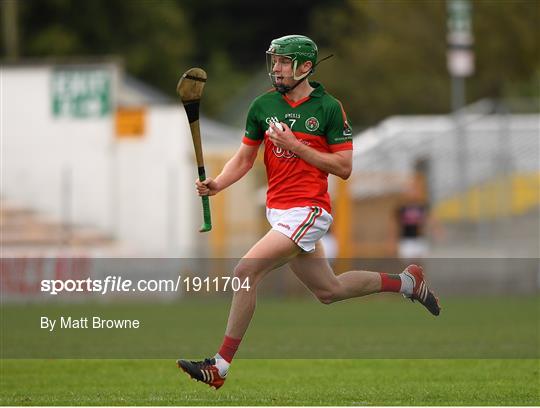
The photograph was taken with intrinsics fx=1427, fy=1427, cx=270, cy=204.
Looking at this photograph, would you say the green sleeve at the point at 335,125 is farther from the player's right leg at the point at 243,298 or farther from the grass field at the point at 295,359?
the grass field at the point at 295,359

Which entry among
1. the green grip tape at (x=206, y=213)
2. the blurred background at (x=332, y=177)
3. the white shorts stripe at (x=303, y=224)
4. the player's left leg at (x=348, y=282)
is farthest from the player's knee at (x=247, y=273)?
the blurred background at (x=332, y=177)

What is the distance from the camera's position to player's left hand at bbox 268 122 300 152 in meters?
9.88

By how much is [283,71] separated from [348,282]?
1.68 m

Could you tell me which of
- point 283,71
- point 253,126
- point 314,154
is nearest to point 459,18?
point 253,126

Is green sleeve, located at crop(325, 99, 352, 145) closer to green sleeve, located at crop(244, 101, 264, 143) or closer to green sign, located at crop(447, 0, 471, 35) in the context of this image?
green sleeve, located at crop(244, 101, 264, 143)

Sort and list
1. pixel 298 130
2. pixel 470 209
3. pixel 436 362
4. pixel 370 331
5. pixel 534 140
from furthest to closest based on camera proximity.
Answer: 1. pixel 534 140
2. pixel 470 209
3. pixel 370 331
4. pixel 436 362
5. pixel 298 130

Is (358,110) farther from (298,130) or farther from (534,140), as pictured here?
(298,130)

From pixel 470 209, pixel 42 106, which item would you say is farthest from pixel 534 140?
pixel 42 106

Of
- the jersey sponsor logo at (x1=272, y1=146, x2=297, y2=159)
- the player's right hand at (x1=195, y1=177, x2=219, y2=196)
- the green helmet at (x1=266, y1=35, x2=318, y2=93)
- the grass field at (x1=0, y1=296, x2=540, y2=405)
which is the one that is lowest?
the grass field at (x1=0, y1=296, x2=540, y2=405)

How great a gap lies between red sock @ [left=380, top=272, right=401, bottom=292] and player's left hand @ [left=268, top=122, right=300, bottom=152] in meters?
1.56

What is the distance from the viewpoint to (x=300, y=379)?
1200cm

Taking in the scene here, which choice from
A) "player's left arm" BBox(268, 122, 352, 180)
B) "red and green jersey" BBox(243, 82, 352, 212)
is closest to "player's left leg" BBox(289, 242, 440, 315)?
"red and green jersey" BBox(243, 82, 352, 212)

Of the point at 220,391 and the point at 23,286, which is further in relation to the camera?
the point at 23,286

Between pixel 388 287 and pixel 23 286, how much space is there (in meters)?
14.5
